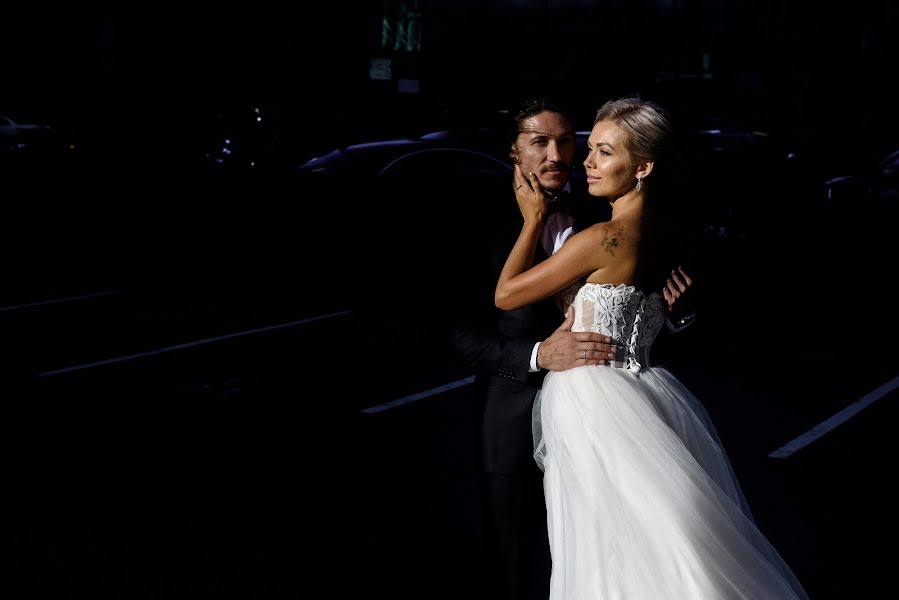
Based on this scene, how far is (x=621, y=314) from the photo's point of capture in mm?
3611

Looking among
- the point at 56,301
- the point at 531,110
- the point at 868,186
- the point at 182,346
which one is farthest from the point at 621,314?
the point at 868,186

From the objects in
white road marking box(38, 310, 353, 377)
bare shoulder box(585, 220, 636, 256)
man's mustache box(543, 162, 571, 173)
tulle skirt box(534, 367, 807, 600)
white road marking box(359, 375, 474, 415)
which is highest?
man's mustache box(543, 162, 571, 173)

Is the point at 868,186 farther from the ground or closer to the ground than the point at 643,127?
closer to the ground

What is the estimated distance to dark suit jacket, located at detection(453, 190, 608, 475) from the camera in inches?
150

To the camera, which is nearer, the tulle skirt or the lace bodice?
the tulle skirt

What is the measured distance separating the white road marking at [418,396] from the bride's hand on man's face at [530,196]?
4.74 meters

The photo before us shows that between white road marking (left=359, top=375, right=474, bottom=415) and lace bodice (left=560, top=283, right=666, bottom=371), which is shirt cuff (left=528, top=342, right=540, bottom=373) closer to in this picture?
lace bodice (left=560, top=283, right=666, bottom=371)

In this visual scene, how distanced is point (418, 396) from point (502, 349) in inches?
196

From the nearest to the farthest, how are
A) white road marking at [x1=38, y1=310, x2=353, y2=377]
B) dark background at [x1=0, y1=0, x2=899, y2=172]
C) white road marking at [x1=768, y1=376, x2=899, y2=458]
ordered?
white road marking at [x1=768, y1=376, x2=899, y2=458] → white road marking at [x1=38, y1=310, x2=353, y2=377] → dark background at [x1=0, y1=0, x2=899, y2=172]

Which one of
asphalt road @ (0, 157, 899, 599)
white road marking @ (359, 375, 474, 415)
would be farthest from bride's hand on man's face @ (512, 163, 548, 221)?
white road marking @ (359, 375, 474, 415)

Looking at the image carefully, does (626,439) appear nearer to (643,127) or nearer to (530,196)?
(530,196)

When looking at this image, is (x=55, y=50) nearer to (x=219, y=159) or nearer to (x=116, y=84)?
(x=116, y=84)

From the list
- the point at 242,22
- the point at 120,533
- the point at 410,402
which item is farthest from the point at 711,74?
the point at 120,533

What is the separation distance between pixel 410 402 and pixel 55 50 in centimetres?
3372
